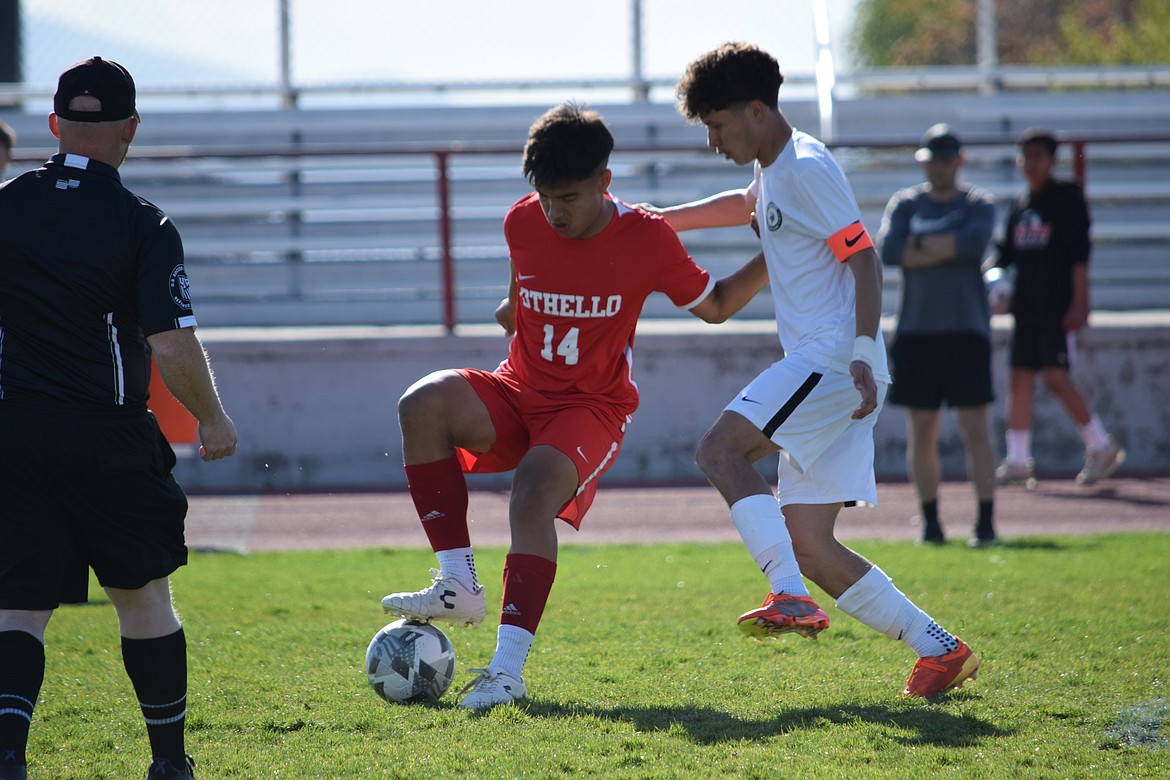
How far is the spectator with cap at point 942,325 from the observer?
7910 millimetres

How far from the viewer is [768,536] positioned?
14.1 feet

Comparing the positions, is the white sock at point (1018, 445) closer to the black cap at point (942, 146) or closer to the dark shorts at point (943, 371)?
the dark shorts at point (943, 371)

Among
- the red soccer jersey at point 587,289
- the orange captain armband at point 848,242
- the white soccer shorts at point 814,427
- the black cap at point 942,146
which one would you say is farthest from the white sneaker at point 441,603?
the black cap at point 942,146

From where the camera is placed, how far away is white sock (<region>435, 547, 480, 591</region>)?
4.62 meters

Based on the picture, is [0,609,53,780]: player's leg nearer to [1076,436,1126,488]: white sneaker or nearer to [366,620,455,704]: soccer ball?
[366,620,455,704]: soccer ball

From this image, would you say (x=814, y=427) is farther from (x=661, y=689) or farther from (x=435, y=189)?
(x=435, y=189)

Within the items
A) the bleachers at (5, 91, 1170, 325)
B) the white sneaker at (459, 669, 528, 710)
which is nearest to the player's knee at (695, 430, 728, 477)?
the white sneaker at (459, 669, 528, 710)

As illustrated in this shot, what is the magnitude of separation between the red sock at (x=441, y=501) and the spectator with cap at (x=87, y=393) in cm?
122

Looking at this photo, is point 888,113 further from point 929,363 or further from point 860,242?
point 860,242

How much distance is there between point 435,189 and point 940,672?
38.7 ft

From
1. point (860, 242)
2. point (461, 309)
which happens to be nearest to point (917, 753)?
point (860, 242)

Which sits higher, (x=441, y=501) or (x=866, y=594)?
(x=441, y=501)

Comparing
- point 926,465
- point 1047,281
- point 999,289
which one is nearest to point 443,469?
point 926,465

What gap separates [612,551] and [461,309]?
210 inches
